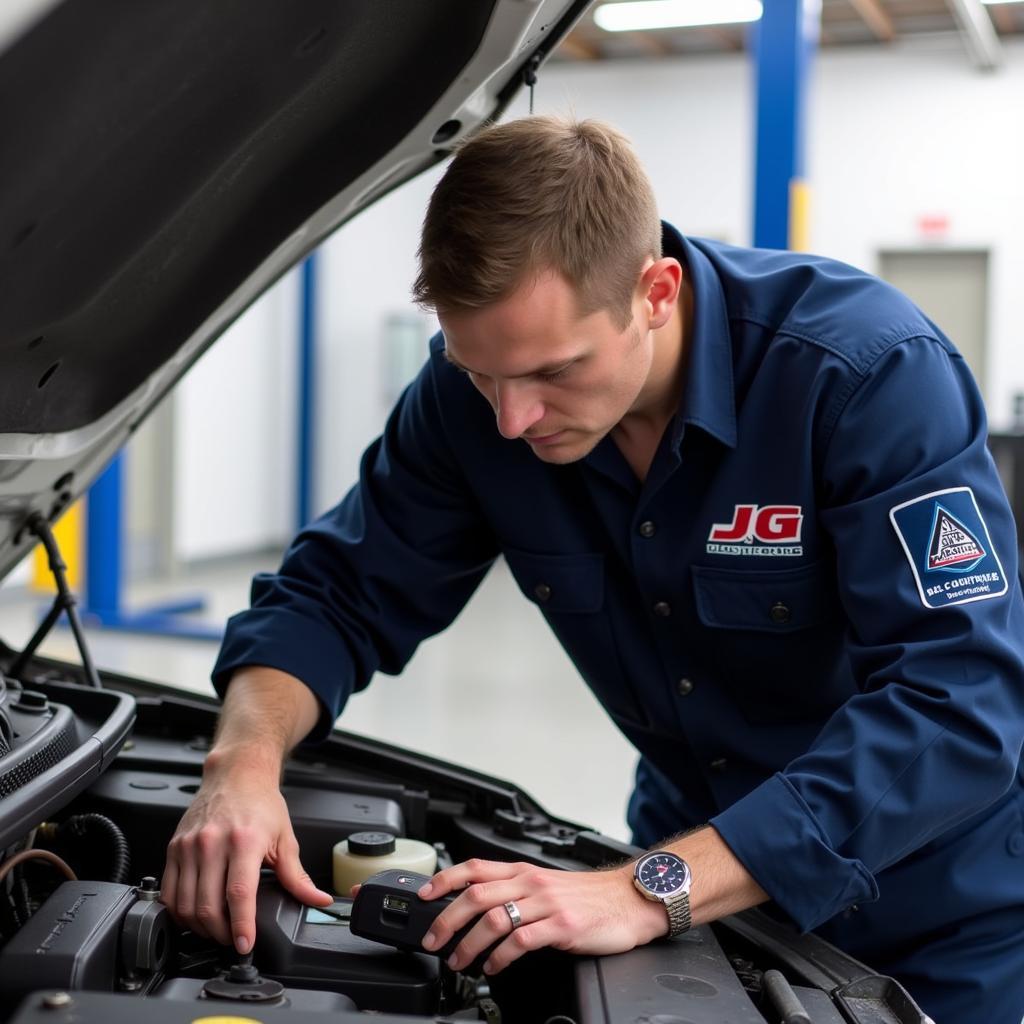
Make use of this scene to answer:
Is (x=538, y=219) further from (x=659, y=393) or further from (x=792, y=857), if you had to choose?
(x=792, y=857)

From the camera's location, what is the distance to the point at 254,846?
1.10 meters

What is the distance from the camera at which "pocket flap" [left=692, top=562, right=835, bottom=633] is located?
1291mm

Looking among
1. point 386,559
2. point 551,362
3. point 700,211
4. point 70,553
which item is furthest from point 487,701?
point 700,211

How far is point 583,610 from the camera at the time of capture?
1429 mm

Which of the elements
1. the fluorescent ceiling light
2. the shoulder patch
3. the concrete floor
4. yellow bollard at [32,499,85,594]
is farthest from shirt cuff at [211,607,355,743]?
the fluorescent ceiling light

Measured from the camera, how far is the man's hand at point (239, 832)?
3.48 ft

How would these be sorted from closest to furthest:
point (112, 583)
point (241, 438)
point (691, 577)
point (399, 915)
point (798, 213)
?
point (399, 915)
point (691, 577)
point (798, 213)
point (112, 583)
point (241, 438)

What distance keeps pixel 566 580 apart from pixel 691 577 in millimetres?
160

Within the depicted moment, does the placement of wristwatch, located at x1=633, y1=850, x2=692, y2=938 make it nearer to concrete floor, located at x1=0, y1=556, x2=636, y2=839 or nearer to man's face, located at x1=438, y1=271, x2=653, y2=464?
man's face, located at x1=438, y1=271, x2=653, y2=464

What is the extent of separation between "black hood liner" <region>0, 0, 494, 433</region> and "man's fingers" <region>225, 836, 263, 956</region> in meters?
0.49

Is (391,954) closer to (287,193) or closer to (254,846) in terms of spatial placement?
(254,846)

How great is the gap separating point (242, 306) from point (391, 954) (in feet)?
2.45

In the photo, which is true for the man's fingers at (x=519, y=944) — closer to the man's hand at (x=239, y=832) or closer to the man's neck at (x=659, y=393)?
the man's hand at (x=239, y=832)

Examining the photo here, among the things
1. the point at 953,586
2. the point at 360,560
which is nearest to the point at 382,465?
the point at 360,560
